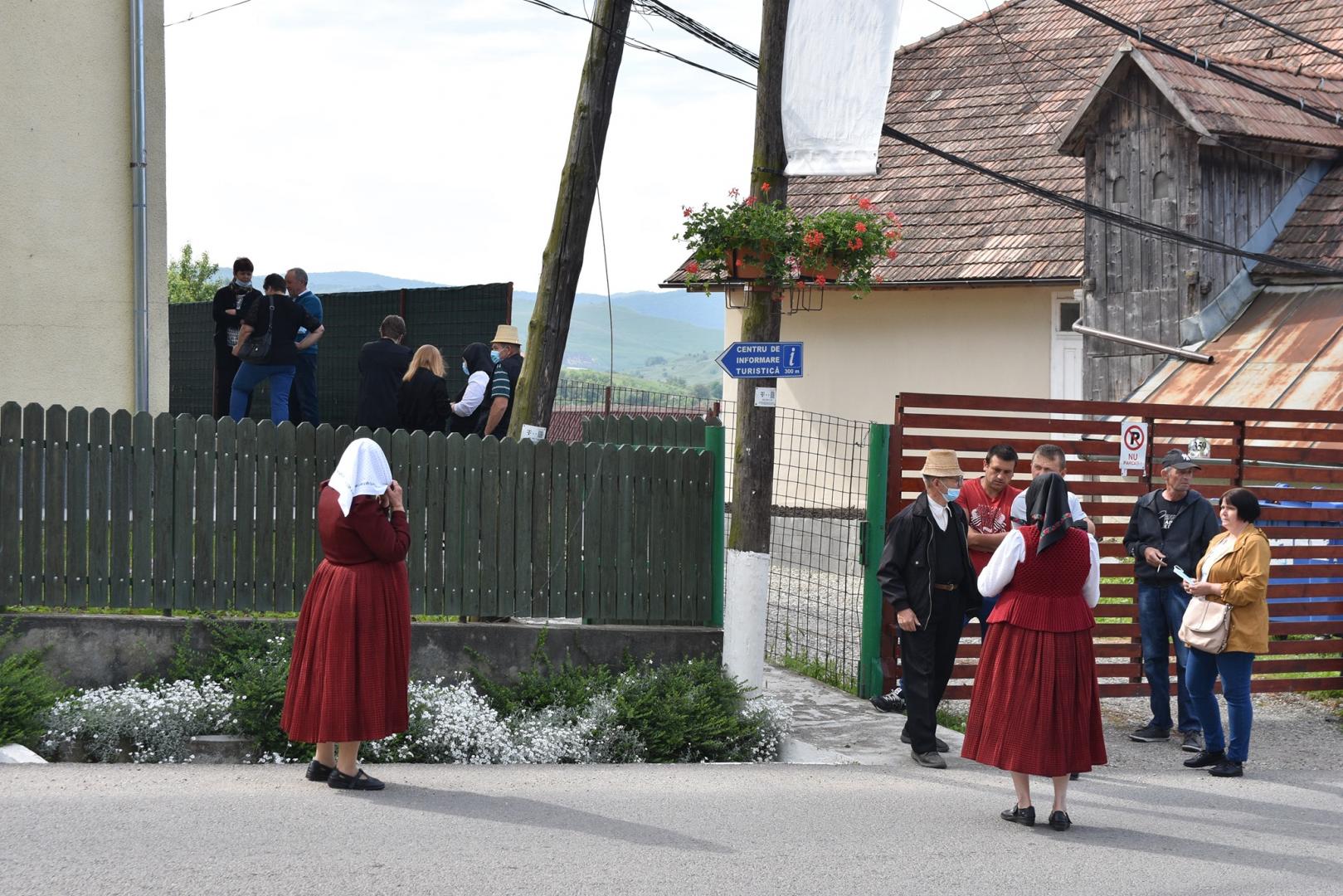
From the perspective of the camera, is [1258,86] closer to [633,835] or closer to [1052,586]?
[1052,586]

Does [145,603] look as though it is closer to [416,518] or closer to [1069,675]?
[416,518]

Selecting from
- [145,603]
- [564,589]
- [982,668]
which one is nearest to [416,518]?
[564,589]

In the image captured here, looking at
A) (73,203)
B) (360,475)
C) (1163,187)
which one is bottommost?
(360,475)

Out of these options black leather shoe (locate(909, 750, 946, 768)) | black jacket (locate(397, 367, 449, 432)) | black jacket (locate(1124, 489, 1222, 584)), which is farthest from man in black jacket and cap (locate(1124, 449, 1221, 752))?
black jacket (locate(397, 367, 449, 432))

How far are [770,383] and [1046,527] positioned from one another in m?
2.90

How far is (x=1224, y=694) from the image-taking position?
29.5ft

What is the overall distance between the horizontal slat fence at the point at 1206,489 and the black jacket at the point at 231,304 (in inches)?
247

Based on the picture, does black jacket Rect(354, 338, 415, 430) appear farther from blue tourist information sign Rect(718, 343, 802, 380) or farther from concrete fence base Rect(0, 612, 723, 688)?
blue tourist information sign Rect(718, 343, 802, 380)

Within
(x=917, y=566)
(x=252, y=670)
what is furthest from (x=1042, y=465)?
(x=252, y=670)

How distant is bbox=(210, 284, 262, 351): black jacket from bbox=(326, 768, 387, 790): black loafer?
6.89 meters

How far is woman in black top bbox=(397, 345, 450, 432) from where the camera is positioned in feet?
39.6

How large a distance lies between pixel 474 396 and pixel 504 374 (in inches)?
14.5

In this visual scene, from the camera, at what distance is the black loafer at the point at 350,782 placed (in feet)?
24.4

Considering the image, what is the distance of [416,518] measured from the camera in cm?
971
